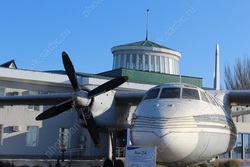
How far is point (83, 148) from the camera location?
97.1ft

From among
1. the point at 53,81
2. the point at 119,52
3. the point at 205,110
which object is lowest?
the point at 205,110

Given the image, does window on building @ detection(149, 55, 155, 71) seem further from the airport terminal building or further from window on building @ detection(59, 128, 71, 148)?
window on building @ detection(59, 128, 71, 148)

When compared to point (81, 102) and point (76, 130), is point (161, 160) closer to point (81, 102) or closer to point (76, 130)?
point (81, 102)

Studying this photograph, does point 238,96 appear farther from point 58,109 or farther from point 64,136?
point 64,136

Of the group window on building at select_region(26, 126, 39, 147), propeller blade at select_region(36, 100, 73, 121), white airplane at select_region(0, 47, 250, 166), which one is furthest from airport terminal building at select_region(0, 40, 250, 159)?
white airplane at select_region(0, 47, 250, 166)

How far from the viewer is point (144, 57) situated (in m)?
37.8

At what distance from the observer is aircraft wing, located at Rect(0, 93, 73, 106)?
64.7ft

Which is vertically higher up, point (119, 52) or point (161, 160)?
point (119, 52)

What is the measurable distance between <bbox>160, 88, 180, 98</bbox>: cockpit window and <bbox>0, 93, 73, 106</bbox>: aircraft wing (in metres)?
8.03

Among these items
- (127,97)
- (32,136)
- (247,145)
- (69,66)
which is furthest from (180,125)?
(247,145)

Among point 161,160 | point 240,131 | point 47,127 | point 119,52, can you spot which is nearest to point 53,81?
point 47,127

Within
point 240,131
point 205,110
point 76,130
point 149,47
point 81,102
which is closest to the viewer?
point 205,110

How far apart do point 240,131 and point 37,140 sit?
17.4 m

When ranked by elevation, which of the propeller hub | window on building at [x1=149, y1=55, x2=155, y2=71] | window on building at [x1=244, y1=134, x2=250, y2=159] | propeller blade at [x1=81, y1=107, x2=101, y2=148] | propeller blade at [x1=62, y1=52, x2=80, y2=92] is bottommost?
window on building at [x1=244, y1=134, x2=250, y2=159]
